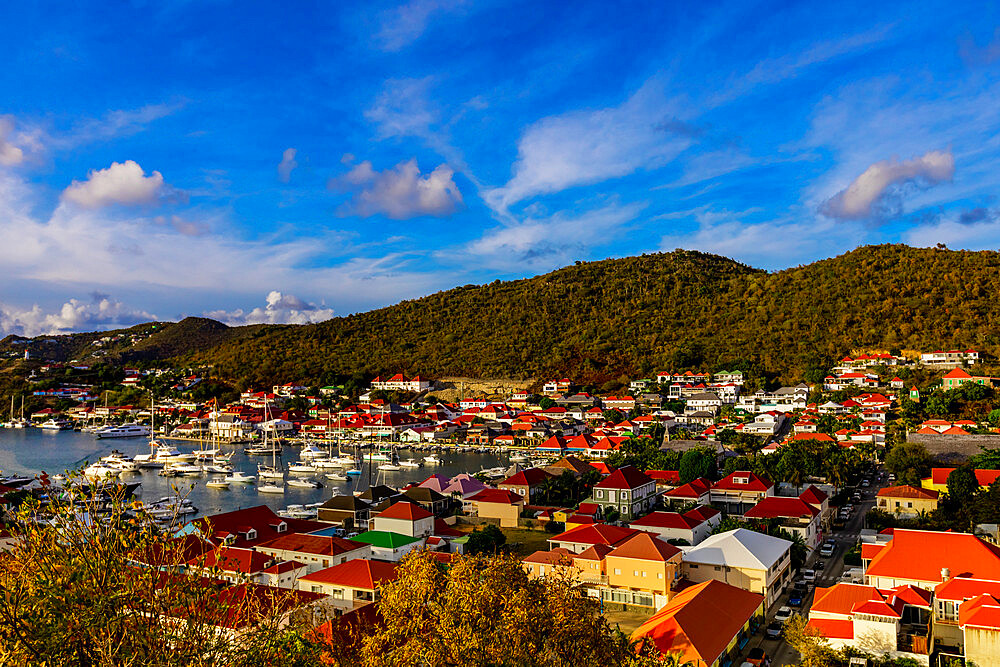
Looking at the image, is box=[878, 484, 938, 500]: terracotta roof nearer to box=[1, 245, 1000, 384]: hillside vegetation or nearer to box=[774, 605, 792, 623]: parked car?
box=[774, 605, 792, 623]: parked car

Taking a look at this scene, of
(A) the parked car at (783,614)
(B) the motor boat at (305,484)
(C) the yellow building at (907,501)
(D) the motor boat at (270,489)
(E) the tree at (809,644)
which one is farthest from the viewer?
(B) the motor boat at (305,484)

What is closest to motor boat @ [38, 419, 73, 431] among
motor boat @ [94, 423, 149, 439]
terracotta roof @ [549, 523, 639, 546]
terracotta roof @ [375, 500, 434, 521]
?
motor boat @ [94, 423, 149, 439]

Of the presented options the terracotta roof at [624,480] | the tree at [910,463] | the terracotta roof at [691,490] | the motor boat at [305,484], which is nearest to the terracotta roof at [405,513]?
the terracotta roof at [624,480]

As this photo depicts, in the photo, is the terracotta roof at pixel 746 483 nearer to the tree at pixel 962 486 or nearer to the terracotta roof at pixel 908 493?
the terracotta roof at pixel 908 493

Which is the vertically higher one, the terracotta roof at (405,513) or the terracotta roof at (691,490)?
the terracotta roof at (405,513)

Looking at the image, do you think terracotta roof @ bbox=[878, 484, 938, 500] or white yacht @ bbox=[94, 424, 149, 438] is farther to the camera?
white yacht @ bbox=[94, 424, 149, 438]

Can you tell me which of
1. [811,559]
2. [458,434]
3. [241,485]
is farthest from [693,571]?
[458,434]

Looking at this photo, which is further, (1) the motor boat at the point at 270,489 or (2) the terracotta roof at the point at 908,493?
(1) the motor boat at the point at 270,489

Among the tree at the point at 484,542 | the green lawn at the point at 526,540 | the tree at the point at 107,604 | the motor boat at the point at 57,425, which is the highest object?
the tree at the point at 107,604
